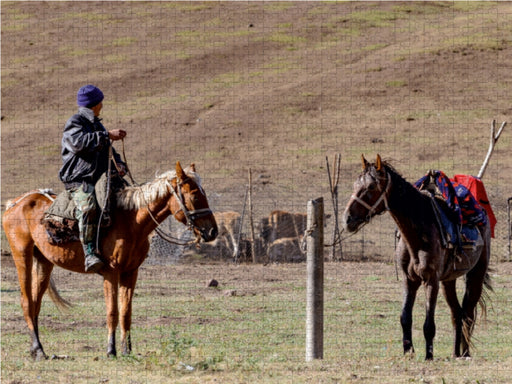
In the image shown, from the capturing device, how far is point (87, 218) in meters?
8.93

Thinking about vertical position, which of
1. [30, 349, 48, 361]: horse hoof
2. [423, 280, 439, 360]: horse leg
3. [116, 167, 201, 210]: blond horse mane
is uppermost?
[116, 167, 201, 210]: blond horse mane

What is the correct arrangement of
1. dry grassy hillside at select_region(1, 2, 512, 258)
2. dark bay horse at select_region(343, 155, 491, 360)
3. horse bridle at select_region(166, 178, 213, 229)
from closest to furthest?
horse bridle at select_region(166, 178, 213, 229)
dark bay horse at select_region(343, 155, 491, 360)
dry grassy hillside at select_region(1, 2, 512, 258)

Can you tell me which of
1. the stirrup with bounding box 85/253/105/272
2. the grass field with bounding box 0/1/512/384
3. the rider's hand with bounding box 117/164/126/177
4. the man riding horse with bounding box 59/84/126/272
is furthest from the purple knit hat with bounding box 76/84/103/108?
the grass field with bounding box 0/1/512/384

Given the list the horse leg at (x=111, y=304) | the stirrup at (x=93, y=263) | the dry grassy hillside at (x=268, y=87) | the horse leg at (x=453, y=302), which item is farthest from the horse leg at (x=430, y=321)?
the dry grassy hillside at (x=268, y=87)

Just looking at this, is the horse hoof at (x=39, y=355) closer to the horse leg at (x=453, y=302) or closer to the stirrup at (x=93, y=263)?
the stirrup at (x=93, y=263)

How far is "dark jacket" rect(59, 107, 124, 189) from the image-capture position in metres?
8.87

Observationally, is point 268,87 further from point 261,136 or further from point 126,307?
point 126,307

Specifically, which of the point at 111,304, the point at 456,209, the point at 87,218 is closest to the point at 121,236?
the point at 87,218

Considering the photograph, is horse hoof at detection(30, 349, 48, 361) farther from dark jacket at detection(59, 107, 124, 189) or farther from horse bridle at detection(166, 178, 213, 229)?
horse bridle at detection(166, 178, 213, 229)

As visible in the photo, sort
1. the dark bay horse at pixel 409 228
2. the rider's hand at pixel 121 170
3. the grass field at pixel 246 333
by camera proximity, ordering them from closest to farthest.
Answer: the grass field at pixel 246 333 < the dark bay horse at pixel 409 228 < the rider's hand at pixel 121 170

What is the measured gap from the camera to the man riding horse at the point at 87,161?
29.2ft

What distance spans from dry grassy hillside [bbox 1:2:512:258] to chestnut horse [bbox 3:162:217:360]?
1392cm

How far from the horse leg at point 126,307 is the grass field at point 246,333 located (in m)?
0.15

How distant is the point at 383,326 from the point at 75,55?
48.3m
